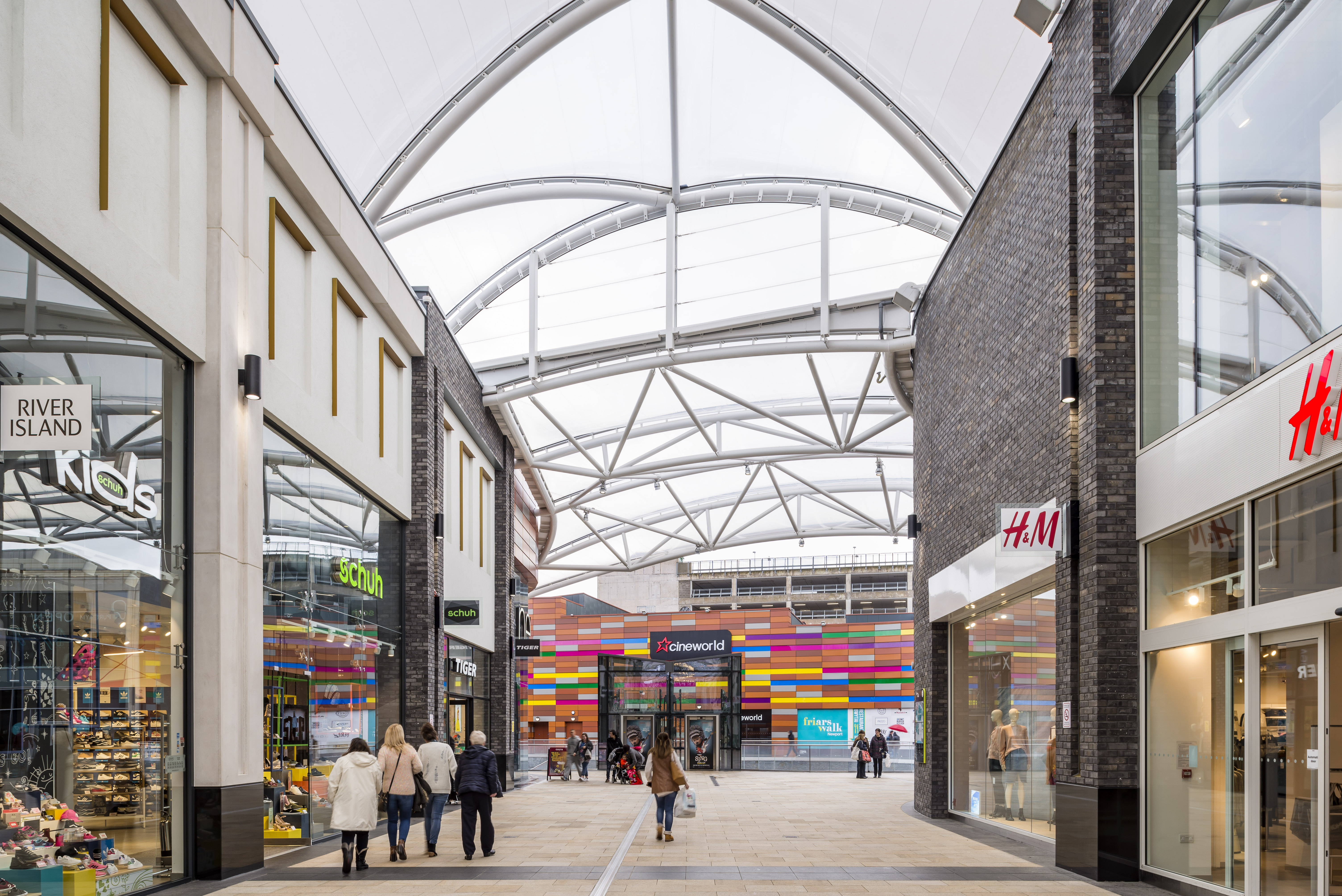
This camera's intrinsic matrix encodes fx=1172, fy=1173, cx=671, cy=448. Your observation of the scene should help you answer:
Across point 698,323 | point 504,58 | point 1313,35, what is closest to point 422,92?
point 504,58

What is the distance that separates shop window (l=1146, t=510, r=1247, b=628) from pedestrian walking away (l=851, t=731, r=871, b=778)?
22317mm

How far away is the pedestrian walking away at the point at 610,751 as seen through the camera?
30.5 metres

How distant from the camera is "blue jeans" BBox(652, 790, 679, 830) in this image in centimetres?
1380

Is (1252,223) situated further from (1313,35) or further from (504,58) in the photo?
(504,58)

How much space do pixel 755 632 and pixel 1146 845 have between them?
38.8m

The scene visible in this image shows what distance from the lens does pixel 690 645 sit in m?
36.1

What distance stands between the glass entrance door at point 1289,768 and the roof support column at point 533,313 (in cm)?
1910

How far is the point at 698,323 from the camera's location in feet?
86.0

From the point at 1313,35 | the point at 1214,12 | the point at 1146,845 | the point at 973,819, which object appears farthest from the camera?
the point at 973,819

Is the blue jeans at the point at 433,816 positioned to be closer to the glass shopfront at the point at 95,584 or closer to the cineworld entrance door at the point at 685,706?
the glass shopfront at the point at 95,584

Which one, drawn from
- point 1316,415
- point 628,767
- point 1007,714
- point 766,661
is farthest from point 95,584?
point 766,661

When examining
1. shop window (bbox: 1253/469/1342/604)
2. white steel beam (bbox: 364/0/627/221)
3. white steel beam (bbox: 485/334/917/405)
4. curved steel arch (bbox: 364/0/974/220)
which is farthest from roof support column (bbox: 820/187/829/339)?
shop window (bbox: 1253/469/1342/604)

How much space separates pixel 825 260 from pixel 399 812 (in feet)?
47.7

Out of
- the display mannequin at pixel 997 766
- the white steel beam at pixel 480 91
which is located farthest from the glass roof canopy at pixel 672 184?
the display mannequin at pixel 997 766
